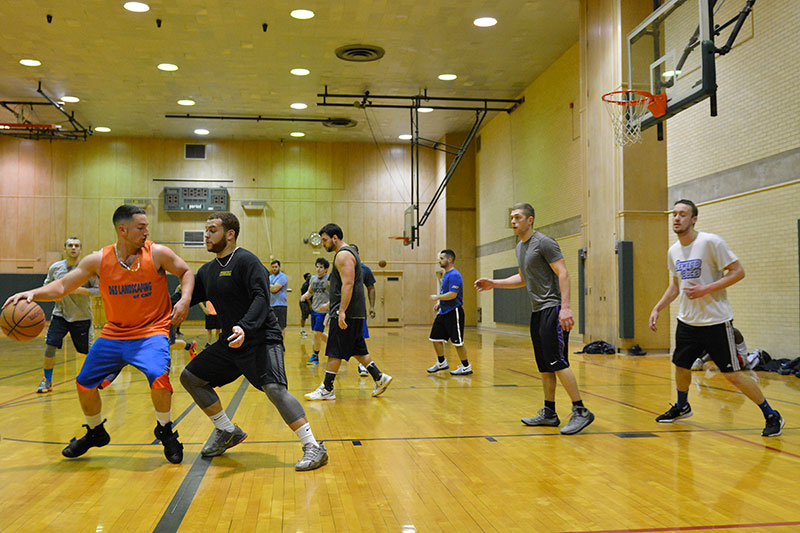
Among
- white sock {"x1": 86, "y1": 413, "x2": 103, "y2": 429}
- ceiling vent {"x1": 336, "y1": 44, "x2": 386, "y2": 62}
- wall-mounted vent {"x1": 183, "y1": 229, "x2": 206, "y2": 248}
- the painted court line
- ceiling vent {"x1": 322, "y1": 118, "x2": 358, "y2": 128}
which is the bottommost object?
the painted court line

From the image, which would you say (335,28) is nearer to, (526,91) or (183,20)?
(183,20)

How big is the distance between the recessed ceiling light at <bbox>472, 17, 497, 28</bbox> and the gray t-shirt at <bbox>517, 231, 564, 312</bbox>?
8789mm

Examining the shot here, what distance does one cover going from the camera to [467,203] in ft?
76.7

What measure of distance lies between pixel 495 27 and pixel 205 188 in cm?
1248

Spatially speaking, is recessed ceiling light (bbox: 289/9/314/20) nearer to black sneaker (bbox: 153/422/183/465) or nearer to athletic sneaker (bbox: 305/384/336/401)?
athletic sneaker (bbox: 305/384/336/401)

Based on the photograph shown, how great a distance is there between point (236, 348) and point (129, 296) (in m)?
0.76

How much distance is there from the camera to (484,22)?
513 inches

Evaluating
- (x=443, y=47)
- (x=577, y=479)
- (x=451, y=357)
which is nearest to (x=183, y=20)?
(x=443, y=47)

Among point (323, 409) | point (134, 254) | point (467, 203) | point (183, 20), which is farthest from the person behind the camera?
point (467, 203)

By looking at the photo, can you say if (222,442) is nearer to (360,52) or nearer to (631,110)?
(631,110)

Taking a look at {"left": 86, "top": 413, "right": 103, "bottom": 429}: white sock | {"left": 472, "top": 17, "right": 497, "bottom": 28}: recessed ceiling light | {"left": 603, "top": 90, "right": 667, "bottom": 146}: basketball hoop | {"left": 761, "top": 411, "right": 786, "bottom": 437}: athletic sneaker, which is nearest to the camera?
{"left": 86, "top": 413, "right": 103, "bottom": 429}: white sock

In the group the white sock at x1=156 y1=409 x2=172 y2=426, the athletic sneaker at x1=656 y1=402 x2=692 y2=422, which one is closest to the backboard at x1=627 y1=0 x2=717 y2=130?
the athletic sneaker at x1=656 y1=402 x2=692 y2=422

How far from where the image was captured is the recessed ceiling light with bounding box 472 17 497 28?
12.9 m

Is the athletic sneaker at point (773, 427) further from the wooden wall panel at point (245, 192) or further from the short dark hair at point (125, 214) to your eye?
the wooden wall panel at point (245, 192)
